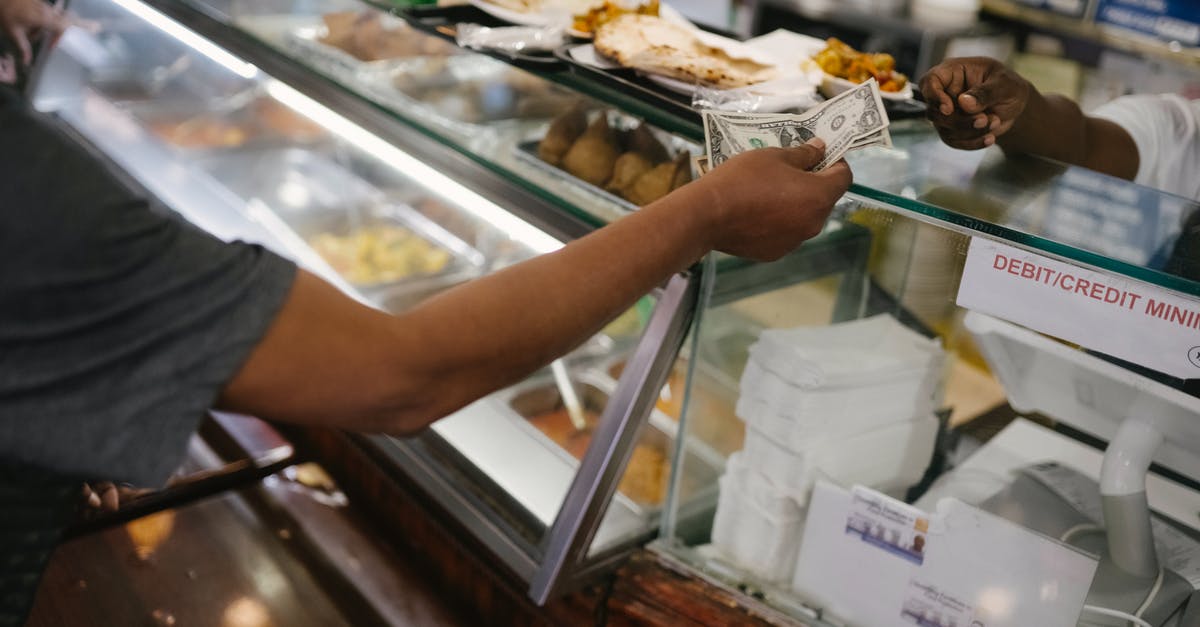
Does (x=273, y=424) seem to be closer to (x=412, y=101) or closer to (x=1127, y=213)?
(x=412, y=101)

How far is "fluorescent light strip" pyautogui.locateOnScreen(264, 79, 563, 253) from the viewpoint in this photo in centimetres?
179

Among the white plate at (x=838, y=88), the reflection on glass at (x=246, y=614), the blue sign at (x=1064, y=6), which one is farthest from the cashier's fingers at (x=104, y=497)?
the blue sign at (x=1064, y=6)

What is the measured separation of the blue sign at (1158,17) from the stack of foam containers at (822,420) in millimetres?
3797

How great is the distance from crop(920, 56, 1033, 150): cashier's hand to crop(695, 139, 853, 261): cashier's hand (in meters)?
0.28

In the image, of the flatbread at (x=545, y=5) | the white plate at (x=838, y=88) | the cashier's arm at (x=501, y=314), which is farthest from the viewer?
the flatbread at (x=545, y=5)

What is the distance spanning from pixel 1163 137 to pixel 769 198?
4.44 feet

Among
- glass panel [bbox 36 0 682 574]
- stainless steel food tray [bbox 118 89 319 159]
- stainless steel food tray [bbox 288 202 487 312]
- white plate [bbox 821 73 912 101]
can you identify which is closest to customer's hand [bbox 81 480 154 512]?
glass panel [bbox 36 0 682 574]

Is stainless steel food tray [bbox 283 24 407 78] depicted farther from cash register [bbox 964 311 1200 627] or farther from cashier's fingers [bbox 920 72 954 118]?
cash register [bbox 964 311 1200 627]

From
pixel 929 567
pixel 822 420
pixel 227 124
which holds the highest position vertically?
pixel 822 420


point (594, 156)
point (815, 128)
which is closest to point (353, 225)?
point (594, 156)

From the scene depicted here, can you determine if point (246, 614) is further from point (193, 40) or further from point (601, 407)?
point (193, 40)

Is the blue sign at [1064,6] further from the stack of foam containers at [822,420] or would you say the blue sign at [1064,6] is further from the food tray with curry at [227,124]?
the stack of foam containers at [822,420]

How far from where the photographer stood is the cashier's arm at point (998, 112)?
1.42m

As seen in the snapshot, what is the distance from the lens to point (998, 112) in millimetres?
1463
